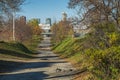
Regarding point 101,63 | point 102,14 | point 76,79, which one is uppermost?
point 102,14

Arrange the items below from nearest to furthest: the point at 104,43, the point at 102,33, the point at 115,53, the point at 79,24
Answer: the point at 115,53
the point at 104,43
the point at 102,33
the point at 79,24

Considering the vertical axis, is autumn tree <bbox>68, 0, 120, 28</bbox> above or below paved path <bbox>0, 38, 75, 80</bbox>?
above

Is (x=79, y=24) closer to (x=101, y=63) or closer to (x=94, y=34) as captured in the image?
(x=94, y=34)

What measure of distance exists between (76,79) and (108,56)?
23.4ft

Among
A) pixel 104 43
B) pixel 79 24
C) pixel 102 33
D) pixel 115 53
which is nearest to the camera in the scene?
pixel 115 53

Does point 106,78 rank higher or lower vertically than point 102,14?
lower

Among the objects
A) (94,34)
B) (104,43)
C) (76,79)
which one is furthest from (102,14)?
(104,43)

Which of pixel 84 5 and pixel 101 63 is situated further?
pixel 84 5

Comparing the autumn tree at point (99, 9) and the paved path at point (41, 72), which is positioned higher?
the autumn tree at point (99, 9)

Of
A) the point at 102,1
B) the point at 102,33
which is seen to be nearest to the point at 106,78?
the point at 102,33

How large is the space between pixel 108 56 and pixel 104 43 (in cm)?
245

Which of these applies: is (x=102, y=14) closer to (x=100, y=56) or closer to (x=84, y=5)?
(x=84, y=5)

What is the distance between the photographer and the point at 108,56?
54.1ft

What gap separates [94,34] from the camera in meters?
23.7
